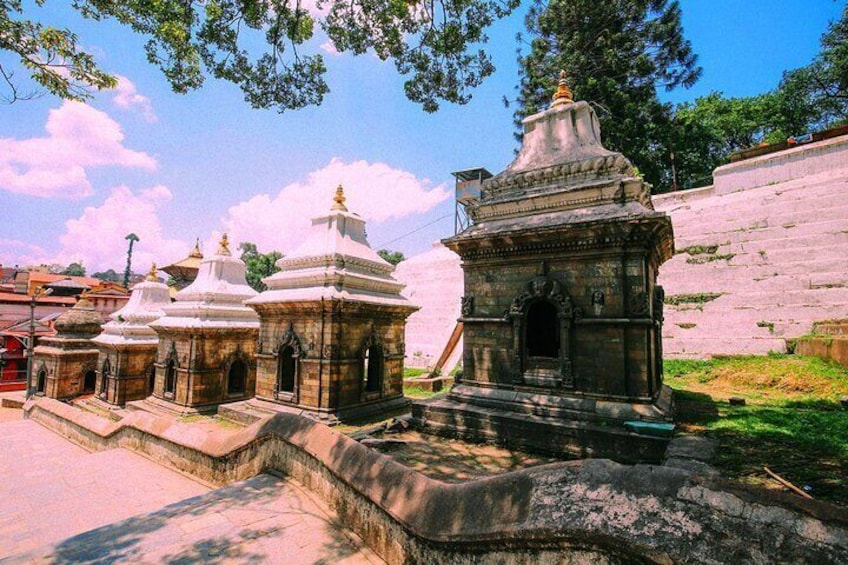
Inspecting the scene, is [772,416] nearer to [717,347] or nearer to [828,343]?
[828,343]

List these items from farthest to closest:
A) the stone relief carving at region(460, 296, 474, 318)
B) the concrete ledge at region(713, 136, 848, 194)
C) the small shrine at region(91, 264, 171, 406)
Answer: the concrete ledge at region(713, 136, 848, 194)
the small shrine at region(91, 264, 171, 406)
the stone relief carving at region(460, 296, 474, 318)

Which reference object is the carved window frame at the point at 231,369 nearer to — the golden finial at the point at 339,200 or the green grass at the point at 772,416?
the golden finial at the point at 339,200

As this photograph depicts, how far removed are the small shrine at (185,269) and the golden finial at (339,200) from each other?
1908 centimetres

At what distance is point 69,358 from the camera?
2159 cm

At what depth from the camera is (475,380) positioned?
9766 mm

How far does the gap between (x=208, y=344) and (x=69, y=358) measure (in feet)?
39.2

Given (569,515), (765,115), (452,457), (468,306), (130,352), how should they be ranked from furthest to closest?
(765,115)
(130,352)
(468,306)
(452,457)
(569,515)

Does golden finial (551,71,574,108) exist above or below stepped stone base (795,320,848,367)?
above

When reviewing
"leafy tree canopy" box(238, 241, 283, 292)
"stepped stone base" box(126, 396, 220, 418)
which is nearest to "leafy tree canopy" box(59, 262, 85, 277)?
"leafy tree canopy" box(238, 241, 283, 292)

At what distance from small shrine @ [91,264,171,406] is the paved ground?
9.89m

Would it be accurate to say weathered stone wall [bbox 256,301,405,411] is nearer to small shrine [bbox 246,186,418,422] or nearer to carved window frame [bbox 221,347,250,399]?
small shrine [bbox 246,186,418,422]

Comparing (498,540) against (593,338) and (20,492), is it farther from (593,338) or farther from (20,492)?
(20,492)

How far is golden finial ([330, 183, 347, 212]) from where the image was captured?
1349 centimetres

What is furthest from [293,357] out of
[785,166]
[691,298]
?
[785,166]
